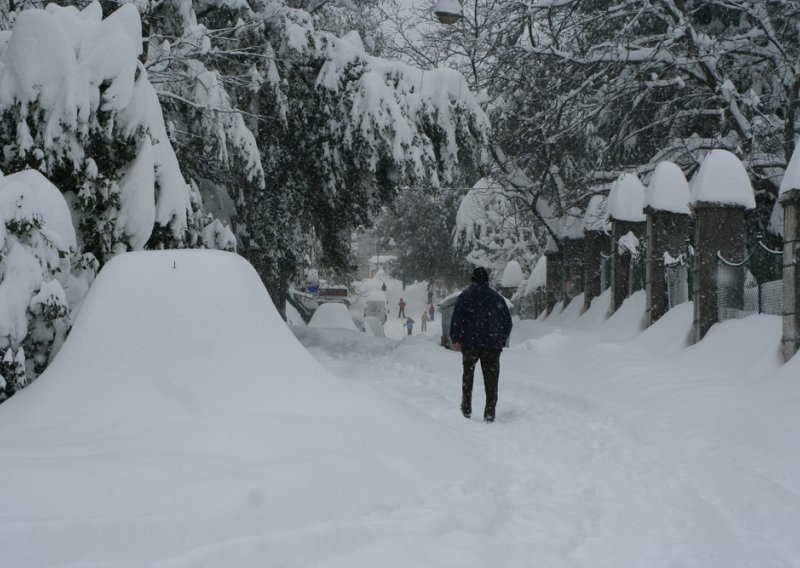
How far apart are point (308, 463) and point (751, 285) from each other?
7574mm

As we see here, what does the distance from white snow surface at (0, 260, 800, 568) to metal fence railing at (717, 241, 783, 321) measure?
52.0 inches

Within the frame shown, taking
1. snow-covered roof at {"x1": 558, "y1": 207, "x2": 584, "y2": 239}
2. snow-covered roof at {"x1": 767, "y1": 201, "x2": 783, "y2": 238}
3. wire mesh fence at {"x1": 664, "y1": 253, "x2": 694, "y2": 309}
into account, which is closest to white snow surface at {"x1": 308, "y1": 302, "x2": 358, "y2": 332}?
snow-covered roof at {"x1": 558, "y1": 207, "x2": 584, "y2": 239}

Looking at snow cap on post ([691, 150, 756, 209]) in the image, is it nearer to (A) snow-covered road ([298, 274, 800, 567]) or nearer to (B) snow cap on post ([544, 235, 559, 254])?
(A) snow-covered road ([298, 274, 800, 567])

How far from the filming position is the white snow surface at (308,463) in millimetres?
4078

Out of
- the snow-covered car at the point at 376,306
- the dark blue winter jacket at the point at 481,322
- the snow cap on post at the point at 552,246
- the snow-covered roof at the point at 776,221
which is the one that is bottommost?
the snow-covered car at the point at 376,306

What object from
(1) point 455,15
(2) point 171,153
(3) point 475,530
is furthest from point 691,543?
(1) point 455,15

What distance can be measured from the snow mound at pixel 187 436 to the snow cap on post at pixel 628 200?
973 cm

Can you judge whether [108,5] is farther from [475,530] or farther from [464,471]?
[475,530]

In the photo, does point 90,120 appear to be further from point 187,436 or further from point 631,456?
point 631,456

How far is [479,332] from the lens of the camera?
9266 mm

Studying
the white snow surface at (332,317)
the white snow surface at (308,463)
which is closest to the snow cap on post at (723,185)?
the white snow surface at (308,463)

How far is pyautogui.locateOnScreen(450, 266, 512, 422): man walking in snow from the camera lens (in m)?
9.22

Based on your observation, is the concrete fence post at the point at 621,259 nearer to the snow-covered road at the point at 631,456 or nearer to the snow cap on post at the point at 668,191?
the snow cap on post at the point at 668,191

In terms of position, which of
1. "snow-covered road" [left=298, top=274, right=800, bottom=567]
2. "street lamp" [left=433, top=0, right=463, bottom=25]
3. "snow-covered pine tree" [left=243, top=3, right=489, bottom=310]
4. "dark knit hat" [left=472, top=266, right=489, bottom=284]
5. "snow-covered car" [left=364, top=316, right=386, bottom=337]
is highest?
"street lamp" [left=433, top=0, right=463, bottom=25]
